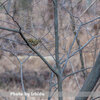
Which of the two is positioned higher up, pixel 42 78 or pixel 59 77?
pixel 42 78

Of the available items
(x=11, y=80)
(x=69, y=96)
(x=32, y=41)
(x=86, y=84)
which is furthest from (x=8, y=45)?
(x=11, y=80)

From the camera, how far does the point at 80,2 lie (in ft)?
6.56

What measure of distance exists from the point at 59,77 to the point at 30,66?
122 inches

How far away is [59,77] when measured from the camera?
111 centimetres

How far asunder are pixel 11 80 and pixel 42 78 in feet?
2.45

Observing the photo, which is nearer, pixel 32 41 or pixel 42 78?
pixel 32 41

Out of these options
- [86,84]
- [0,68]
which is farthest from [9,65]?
[86,84]

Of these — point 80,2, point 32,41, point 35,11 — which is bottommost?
point 32,41

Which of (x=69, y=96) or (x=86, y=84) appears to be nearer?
(x=86, y=84)

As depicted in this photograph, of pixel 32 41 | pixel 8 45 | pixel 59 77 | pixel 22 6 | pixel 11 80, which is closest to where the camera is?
pixel 59 77

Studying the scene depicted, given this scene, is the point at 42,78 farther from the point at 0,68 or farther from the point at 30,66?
the point at 0,68

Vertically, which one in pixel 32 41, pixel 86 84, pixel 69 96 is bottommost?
pixel 86 84

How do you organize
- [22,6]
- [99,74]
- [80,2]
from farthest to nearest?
[80,2]
[22,6]
[99,74]

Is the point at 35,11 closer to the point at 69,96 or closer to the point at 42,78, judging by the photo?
the point at 69,96
